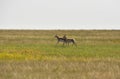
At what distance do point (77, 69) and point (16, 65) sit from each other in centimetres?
340

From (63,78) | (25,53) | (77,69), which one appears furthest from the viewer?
(25,53)

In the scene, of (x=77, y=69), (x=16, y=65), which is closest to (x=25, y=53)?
(x=16, y=65)

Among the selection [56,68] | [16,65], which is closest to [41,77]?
[56,68]

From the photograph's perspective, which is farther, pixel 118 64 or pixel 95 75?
pixel 118 64

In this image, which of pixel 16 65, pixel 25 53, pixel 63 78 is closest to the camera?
pixel 63 78

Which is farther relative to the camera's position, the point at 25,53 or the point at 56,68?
the point at 25,53

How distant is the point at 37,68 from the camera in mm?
19359

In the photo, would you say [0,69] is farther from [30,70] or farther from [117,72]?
[117,72]

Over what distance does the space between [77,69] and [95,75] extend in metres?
2.51

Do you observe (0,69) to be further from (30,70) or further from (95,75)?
(95,75)

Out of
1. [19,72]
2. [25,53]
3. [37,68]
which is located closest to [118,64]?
[37,68]

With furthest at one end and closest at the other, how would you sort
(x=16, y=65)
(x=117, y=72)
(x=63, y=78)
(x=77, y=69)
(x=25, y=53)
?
1. (x=25, y=53)
2. (x=16, y=65)
3. (x=77, y=69)
4. (x=117, y=72)
5. (x=63, y=78)

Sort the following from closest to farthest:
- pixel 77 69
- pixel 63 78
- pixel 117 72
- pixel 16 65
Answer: pixel 63 78 → pixel 117 72 → pixel 77 69 → pixel 16 65

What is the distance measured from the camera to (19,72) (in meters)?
A: 17.9
